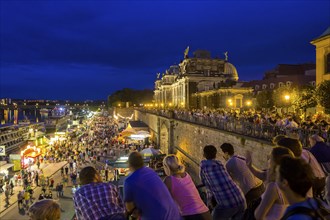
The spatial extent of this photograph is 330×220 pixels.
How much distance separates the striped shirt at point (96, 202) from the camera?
3.95 metres

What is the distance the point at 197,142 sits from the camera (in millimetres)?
27375

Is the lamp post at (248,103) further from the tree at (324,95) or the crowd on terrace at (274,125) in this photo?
the tree at (324,95)

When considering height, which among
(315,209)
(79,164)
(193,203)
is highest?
(315,209)

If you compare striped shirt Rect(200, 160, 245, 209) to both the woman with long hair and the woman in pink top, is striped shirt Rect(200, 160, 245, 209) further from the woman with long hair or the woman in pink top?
the woman with long hair

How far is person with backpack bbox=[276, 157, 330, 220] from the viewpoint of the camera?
236 centimetres

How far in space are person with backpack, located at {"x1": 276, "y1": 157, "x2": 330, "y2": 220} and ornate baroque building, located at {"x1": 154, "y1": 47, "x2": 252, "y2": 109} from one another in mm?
48052

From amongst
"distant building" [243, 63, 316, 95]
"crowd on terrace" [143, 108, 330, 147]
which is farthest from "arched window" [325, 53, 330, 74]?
"distant building" [243, 63, 316, 95]

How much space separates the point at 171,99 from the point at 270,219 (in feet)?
263

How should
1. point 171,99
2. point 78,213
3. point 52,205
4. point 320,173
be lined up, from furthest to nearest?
point 171,99 < point 320,173 < point 78,213 < point 52,205

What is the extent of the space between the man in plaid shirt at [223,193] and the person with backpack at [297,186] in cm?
208

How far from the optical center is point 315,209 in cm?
238

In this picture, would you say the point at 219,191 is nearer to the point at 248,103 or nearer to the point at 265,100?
the point at 265,100

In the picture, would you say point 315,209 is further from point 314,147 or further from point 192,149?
point 192,149

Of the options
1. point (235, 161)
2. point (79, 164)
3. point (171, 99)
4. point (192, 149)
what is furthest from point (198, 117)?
point (171, 99)
